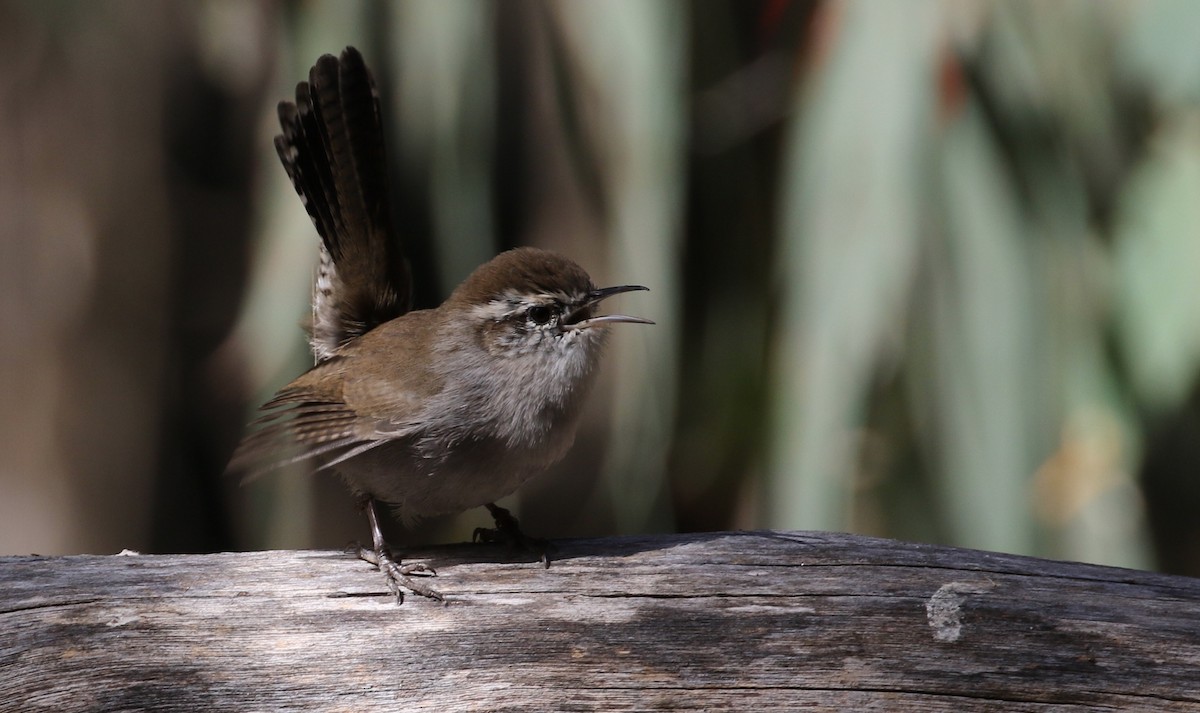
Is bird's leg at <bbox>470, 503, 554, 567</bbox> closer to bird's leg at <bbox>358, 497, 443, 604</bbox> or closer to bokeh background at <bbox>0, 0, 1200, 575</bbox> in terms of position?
bird's leg at <bbox>358, 497, 443, 604</bbox>

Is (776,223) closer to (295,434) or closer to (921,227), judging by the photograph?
(921,227)

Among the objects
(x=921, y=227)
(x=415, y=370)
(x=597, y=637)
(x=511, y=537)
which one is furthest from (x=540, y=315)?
(x=921, y=227)

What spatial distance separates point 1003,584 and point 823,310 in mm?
1602

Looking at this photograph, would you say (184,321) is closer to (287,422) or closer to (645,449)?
(645,449)

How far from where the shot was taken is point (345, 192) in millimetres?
2717

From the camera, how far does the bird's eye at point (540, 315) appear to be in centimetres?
247

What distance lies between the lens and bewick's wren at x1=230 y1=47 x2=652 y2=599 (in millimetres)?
2312

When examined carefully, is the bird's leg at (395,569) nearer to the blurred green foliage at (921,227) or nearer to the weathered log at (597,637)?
the weathered log at (597,637)

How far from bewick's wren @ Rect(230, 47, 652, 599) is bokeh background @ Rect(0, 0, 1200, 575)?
99 cm

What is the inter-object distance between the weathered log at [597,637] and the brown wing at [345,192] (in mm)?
865

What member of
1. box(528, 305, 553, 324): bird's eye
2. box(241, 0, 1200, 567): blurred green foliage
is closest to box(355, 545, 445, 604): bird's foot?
box(528, 305, 553, 324): bird's eye

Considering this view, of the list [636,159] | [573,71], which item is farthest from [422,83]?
[636,159]

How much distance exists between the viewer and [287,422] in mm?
2375

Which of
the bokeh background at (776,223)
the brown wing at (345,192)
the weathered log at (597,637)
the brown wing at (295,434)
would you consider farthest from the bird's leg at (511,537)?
the bokeh background at (776,223)
